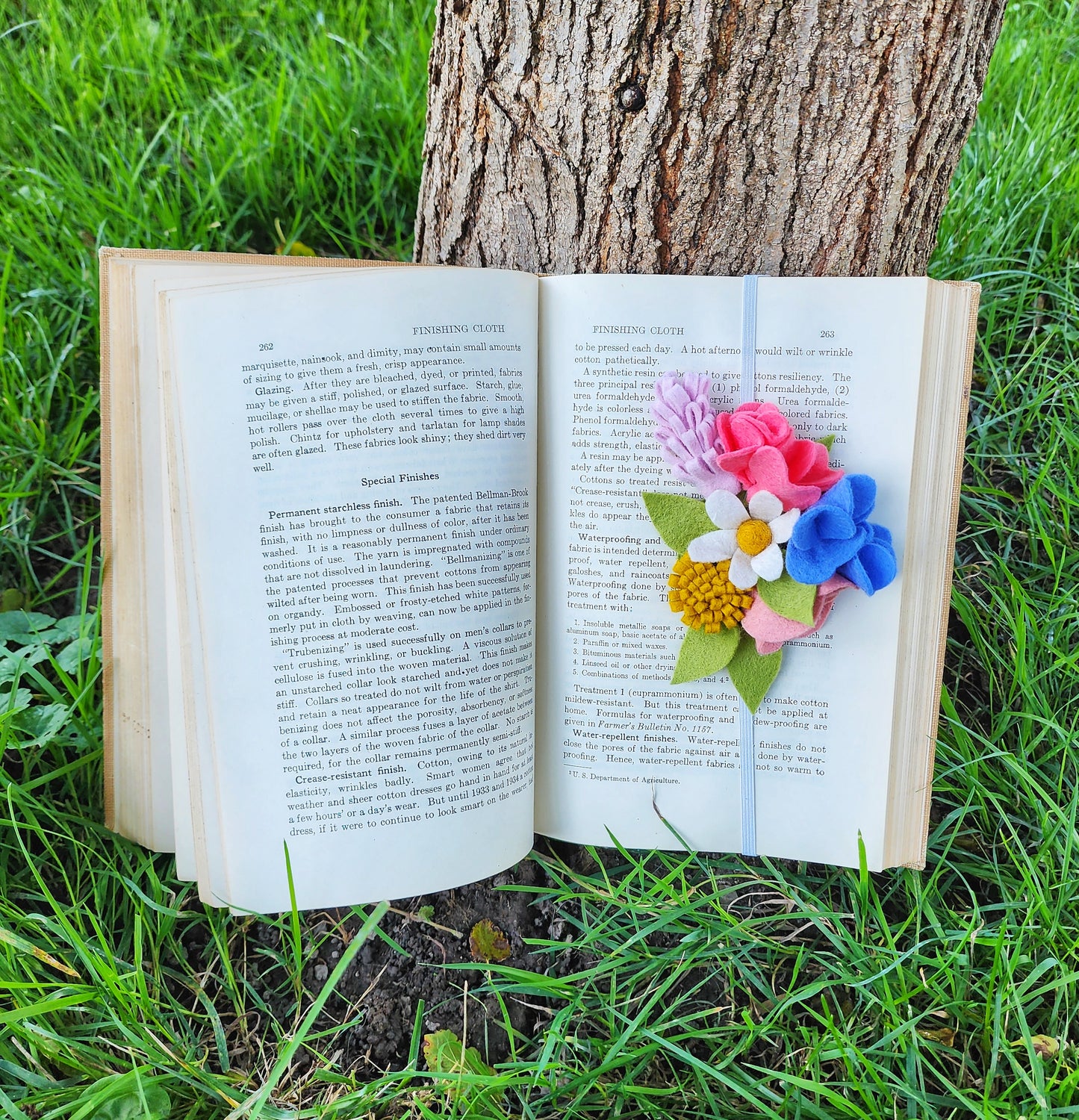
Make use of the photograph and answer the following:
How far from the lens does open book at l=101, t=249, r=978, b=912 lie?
89 centimetres

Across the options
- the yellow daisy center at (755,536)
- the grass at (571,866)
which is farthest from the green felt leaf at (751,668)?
the grass at (571,866)

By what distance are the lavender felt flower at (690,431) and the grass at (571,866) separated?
0.42 meters

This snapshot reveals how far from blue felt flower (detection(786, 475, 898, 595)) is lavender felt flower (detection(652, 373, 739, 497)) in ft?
0.29

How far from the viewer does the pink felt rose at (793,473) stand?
0.87m

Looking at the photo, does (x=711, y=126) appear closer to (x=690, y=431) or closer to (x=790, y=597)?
(x=690, y=431)

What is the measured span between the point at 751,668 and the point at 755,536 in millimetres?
149

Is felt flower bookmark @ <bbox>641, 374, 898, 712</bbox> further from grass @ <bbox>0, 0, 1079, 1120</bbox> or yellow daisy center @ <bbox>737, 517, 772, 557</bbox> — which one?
grass @ <bbox>0, 0, 1079, 1120</bbox>

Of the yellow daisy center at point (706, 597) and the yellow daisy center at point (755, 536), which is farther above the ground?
the yellow daisy center at point (755, 536)

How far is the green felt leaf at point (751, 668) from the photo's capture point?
94cm

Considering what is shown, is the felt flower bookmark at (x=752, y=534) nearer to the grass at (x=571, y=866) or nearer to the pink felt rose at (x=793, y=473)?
the pink felt rose at (x=793, y=473)

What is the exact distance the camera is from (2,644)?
109 centimetres

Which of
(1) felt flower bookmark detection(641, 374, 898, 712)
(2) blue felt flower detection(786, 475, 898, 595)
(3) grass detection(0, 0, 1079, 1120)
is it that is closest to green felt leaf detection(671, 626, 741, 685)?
(1) felt flower bookmark detection(641, 374, 898, 712)

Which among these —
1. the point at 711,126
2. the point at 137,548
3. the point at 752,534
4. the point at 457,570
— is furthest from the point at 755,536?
the point at 137,548

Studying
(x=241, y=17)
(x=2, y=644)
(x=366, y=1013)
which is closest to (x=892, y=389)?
(x=366, y=1013)
